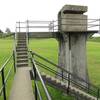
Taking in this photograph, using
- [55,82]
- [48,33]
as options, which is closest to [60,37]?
[48,33]

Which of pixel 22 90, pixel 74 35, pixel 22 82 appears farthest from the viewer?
pixel 74 35

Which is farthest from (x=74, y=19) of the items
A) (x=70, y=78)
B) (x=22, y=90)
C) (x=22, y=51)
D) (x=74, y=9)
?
(x=22, y=90)

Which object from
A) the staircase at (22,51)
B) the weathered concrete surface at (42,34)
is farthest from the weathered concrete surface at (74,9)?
the staircase at (22,51)

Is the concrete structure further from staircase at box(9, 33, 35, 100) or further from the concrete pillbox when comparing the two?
staircase at box(9, 33, 35, 100)

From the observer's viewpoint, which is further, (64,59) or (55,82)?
(64,59)

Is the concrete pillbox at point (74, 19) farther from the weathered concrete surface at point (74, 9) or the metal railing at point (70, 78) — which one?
the metal railing at point (70, 78)

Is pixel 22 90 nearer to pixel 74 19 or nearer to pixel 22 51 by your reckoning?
pixel 22 51

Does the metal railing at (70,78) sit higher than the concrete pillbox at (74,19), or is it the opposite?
the concrete pillbox at (74,19)

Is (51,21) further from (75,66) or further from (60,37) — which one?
(75,66)

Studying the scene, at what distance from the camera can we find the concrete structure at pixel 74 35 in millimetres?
15500

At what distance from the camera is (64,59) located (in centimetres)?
1664

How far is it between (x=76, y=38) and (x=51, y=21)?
2670 mm

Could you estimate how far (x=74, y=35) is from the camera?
A: 15734mm

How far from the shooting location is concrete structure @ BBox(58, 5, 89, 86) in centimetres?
1550
